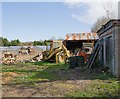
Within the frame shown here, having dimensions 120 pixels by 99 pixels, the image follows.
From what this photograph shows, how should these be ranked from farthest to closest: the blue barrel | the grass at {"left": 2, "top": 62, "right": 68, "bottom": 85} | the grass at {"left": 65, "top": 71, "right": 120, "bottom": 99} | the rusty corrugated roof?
1. the rusty corrugated roof
2. the blue barrel
3. the grass at {"left": 2, "top": 62, "right": 68, "bottom": 85}
4. the grass at {"left": 65, "top": 71, "right": 120, "bottom": 99}

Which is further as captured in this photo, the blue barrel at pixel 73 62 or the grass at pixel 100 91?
the blue barrel at pixel 73 62

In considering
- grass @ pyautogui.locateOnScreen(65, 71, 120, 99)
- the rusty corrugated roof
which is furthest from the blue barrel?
the rusty corrugated roof

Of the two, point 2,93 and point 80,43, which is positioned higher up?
point 80,43

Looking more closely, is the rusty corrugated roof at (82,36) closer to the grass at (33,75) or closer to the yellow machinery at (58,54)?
the yellow machinery at (58,54)

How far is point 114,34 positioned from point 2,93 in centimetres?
699

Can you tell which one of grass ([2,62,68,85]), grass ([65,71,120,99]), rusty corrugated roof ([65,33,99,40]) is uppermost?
rusty corrugated roof ([65,33,99,40])

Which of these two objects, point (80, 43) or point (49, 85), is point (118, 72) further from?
point (80, 43)

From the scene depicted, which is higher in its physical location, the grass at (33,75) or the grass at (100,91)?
the grass at (33,75)

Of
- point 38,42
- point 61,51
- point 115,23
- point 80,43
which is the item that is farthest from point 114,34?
point 38,42

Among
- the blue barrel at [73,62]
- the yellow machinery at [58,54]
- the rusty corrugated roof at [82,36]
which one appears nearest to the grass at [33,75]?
the blue barrel at [73,62]

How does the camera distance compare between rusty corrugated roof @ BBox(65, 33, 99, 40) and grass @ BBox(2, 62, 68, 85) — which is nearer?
grass @ BBox(2, 62, 68, 85)

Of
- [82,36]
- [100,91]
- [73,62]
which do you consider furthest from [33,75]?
[82,36]

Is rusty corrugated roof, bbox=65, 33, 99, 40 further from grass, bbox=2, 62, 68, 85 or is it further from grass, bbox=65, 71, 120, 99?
grass, bbox=65, 71, 120, 99

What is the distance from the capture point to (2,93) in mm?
9453
